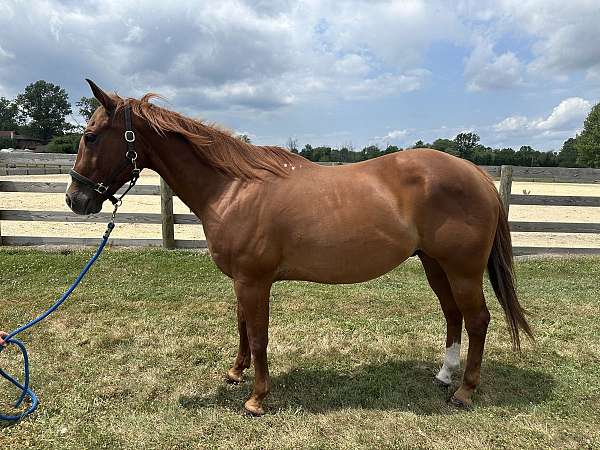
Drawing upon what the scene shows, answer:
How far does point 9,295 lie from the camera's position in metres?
5.50

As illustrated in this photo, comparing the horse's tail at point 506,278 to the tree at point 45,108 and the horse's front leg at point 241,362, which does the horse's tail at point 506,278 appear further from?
the tree at point 45,108

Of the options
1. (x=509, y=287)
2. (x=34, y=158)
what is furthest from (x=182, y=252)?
(x=509, y=287)

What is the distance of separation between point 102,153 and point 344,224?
1.76 metres

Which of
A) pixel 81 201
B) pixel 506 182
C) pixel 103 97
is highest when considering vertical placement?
pixel 103 97

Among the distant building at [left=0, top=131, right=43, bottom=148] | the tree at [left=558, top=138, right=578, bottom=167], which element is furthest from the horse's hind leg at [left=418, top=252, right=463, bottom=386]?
the distant building at [left=0, top=131, right=43, bottom=148]

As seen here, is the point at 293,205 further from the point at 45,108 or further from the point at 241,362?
the point at 45,108

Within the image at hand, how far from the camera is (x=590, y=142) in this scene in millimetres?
53625

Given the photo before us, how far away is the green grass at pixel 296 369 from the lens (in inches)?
112

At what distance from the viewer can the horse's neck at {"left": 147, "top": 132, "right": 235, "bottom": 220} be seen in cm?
307

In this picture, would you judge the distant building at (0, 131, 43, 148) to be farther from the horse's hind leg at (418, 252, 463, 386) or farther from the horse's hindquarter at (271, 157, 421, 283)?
the horse's hind leg at (418, 252, 463, 386)

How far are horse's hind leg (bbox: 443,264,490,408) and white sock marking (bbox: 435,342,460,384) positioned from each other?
22 centimetres

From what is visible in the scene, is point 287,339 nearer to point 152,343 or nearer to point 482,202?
point 152,343

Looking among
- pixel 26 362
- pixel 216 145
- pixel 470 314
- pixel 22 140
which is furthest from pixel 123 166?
pixel 22 140

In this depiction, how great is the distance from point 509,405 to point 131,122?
352 cm
